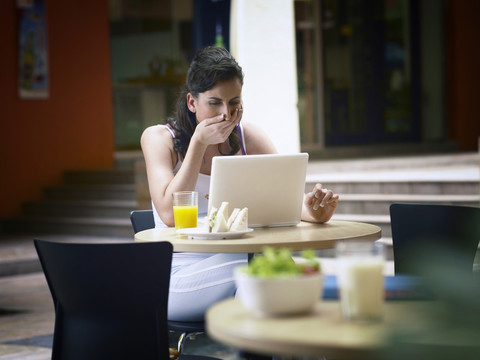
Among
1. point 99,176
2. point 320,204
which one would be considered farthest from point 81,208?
point 320,204

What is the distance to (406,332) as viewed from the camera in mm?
1082

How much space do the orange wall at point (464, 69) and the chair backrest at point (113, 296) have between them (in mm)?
11512

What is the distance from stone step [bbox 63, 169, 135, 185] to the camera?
362 inches

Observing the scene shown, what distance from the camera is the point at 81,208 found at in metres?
8.78

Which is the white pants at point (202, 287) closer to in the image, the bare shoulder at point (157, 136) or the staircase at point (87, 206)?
the bare shoulder at point (157, 136)

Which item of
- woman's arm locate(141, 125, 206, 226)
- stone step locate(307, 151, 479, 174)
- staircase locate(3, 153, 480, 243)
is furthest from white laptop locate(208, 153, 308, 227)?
stone step locate(307, 151, 479, 174)

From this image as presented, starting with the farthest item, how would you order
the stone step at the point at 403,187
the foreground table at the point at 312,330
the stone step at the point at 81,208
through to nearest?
the stone step at the point at 81,208 < the stone step at the point at 403,187 < the foreground table at the point at 312,330

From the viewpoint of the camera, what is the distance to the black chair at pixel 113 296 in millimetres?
1921

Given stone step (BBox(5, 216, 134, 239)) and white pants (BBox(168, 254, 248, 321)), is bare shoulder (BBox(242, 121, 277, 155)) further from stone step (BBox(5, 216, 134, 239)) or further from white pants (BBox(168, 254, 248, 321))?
stone step (BBox(5, 216, 134, 239))

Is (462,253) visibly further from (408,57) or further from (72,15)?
(408,57)

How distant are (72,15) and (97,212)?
2595mm

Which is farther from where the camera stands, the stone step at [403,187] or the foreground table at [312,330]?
the stone step at [403,187]

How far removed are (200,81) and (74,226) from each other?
5.99 metres

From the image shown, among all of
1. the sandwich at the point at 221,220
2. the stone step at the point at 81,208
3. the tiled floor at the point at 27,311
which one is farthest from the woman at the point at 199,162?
the stone step at the point at 81,208
